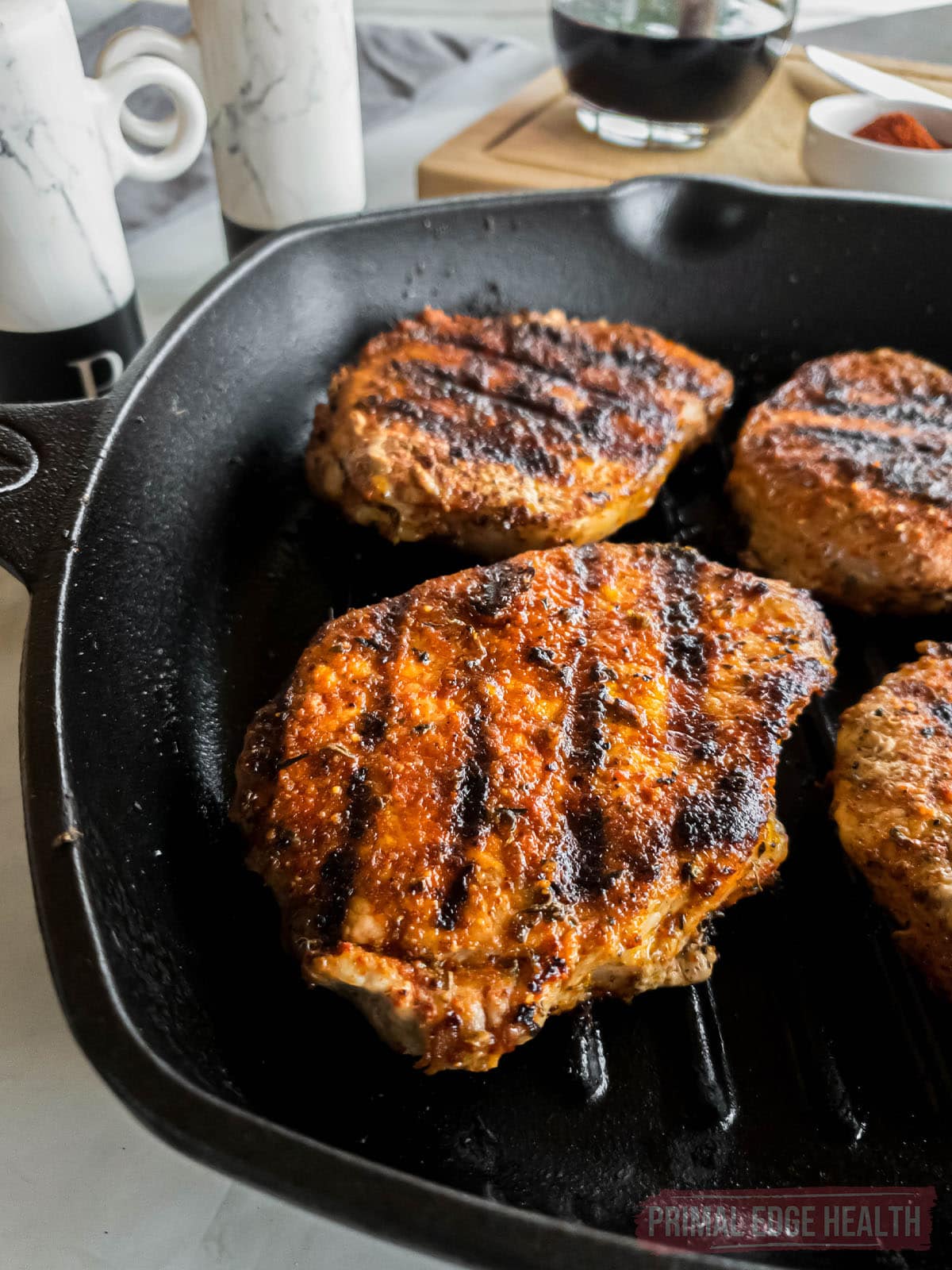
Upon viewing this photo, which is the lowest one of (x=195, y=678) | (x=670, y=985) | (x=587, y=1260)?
(x=670, y=985)

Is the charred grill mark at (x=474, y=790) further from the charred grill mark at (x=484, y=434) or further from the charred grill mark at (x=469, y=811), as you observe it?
the charred grill mark at (x=484, y=434)

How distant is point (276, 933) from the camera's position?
3.61 ft

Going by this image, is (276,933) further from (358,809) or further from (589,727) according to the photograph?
(589,727)

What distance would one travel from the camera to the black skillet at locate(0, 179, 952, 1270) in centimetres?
77

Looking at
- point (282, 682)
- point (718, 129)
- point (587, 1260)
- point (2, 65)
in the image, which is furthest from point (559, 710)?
point (718, 129)

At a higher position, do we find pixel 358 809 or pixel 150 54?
pixel 150 54

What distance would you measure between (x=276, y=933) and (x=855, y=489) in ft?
3.36

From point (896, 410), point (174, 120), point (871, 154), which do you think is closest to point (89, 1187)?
point (896, 410)

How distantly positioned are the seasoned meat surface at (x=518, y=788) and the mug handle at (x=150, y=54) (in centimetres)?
111

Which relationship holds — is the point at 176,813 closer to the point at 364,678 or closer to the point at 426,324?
the point at 364,678

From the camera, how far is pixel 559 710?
115cm

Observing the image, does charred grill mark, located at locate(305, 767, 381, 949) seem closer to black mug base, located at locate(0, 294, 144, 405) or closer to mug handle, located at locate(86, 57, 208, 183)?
black mug base, located at locate(0, 294, 144, 405)

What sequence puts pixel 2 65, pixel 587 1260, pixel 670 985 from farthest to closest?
pixel 2 65
pixel 670 985
pixel 587 1260

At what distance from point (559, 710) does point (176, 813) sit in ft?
1.43
